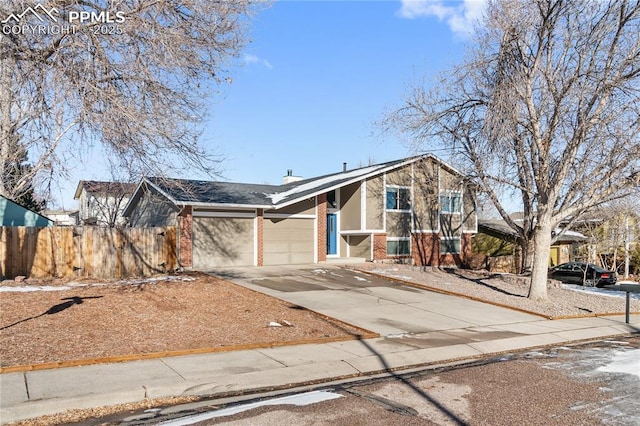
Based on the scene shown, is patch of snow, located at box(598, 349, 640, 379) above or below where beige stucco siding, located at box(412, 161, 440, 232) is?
below

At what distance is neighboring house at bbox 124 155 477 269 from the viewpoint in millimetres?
21812

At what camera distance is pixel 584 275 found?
2819 centimetres

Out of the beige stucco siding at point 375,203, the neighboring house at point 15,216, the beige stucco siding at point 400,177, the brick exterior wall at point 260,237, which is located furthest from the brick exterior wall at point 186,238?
the beige stucco siding at point 400,177

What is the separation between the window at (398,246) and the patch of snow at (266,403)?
19.9 meters

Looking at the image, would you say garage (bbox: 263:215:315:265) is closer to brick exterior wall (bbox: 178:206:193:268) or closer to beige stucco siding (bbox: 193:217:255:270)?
beige stucco siding (bbox: 193:217:255:270)

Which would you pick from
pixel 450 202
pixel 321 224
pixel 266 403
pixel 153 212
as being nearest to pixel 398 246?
pixel 450 202

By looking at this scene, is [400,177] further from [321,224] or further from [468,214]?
[468,214]

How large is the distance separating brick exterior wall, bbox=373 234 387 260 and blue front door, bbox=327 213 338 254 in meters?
2.38

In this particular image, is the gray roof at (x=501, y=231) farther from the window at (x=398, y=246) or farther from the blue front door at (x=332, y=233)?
the blue front door at (x=332, y=233)

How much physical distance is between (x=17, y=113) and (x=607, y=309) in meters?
18.7

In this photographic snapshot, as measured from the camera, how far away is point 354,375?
8320 millimetres

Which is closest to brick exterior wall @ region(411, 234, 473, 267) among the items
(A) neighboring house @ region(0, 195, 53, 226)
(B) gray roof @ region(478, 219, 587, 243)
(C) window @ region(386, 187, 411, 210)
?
(C) window @ region(386, 187, 411, 210)

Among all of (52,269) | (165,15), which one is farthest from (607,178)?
(52,269)

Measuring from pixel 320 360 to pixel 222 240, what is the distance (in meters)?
14.0
